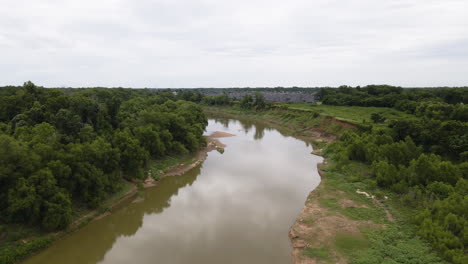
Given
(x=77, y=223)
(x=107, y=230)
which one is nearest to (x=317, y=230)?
(x=107, y=230)

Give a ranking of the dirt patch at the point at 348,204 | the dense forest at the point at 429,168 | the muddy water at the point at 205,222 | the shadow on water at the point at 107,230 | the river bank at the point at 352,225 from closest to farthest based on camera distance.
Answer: the river bank at the point at 352,225 < the dense forest at the point at 429,168 < the shadow on water at the point at 107,230 < the muddy water at the point at 205,222 < the dirt patch at the point at 348,204

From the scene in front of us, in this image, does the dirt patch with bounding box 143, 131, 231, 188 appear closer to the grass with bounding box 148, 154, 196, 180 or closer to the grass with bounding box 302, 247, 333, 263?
the grass with bounding box 148, 154, 196, 180

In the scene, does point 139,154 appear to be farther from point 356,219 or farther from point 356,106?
point 356,106

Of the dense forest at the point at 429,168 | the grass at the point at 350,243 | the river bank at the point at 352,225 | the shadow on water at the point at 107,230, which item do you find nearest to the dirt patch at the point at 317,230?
the river bank at the point at 352,225

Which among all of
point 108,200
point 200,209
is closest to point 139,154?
point 108,200

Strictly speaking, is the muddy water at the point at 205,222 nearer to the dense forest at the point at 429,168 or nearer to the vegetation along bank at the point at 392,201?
the vegetation along bank at the point at 392,201

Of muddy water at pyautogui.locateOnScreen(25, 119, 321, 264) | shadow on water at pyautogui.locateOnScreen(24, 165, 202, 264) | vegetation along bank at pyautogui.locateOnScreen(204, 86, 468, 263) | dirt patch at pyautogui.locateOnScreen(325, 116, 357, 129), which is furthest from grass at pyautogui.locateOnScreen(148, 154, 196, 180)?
dirt patch at pyautogui.locateOnScreen(325, 116, 357, 129)
